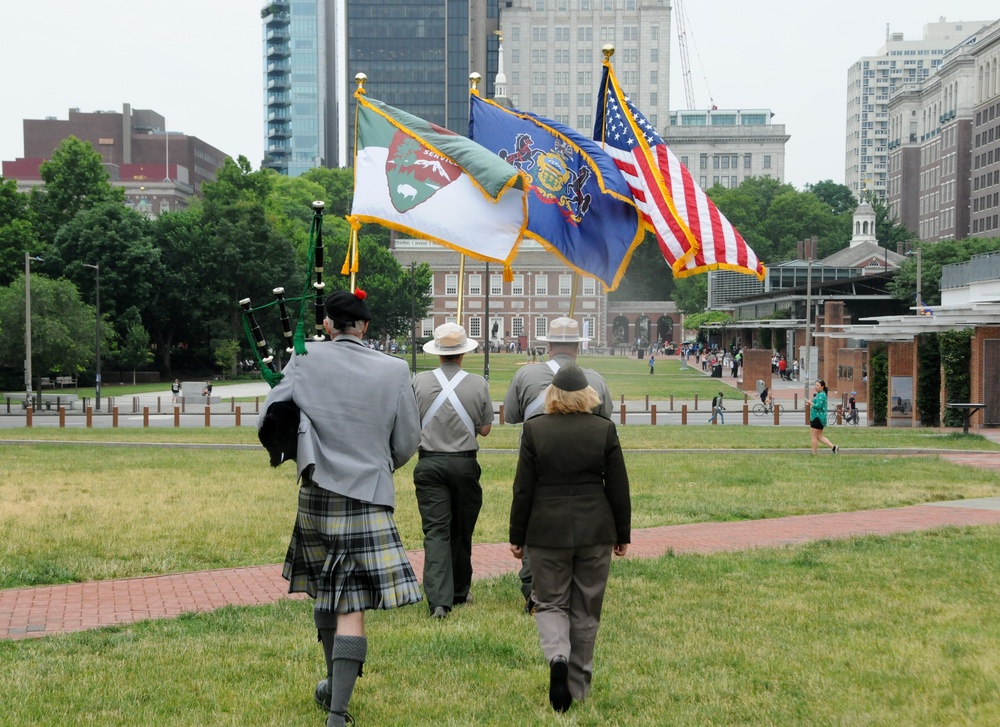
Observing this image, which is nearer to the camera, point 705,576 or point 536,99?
point 705,576

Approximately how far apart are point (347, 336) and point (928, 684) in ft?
11.5

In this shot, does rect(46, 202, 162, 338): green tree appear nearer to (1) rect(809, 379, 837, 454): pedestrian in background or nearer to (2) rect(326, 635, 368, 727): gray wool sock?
(1) rect(809, 379, 837, 454): pedestrian in background

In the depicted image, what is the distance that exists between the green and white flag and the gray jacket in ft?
22.8

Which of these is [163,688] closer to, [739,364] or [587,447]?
[587,447]

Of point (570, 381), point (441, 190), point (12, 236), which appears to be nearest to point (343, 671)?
point (570, 381)

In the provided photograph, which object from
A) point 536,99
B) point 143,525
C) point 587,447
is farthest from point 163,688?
point 536,99

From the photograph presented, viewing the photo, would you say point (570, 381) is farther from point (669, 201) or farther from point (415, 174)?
point (669, 201)

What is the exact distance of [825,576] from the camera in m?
9.12

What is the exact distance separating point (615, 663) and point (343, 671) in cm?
183

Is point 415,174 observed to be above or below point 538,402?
above

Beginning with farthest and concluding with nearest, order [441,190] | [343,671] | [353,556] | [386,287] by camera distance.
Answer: [386,287] < [441,190] < [353,556] < [343,671]

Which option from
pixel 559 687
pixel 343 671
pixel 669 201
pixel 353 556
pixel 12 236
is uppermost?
pixel 12 236

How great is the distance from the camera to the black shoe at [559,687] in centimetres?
572

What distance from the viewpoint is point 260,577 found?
9539mm
